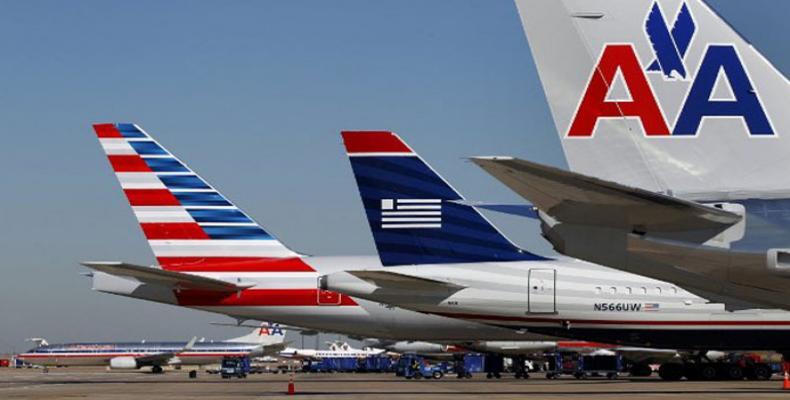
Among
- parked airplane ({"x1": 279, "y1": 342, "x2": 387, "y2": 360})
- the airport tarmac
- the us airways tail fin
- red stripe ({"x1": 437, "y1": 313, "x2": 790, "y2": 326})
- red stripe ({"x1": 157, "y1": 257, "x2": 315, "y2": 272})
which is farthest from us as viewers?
parked airplane ({"x1": 279, "y1": 342, "x2": 387, "y2": 360})

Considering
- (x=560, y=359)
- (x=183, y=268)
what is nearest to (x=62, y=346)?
(x=560, y=359)

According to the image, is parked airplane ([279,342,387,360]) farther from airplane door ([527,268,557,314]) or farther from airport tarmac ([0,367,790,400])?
airplane door ([527,268,557,314])

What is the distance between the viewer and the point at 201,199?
129 feet

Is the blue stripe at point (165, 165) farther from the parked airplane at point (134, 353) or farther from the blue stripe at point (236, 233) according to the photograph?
the parked airplane at point (134, 353)

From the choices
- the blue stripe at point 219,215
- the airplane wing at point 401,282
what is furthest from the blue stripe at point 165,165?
the airplane wing at point 401,282

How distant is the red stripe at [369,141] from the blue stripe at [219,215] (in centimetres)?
743

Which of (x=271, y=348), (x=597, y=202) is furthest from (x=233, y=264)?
(x=271, y=348)

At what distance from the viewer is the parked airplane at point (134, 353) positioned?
302ft

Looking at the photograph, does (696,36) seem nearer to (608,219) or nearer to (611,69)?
(611,69)

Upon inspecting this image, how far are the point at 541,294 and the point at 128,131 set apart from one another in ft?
47.0

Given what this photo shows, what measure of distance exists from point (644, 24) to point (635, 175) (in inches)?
66.0

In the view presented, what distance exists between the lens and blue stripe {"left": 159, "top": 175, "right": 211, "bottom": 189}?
38.9m

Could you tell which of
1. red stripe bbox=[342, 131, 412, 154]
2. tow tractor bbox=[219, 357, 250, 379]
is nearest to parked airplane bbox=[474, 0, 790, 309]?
red stripe bbox=[342, 131, 412, 154]

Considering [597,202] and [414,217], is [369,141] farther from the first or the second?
[597,202]
